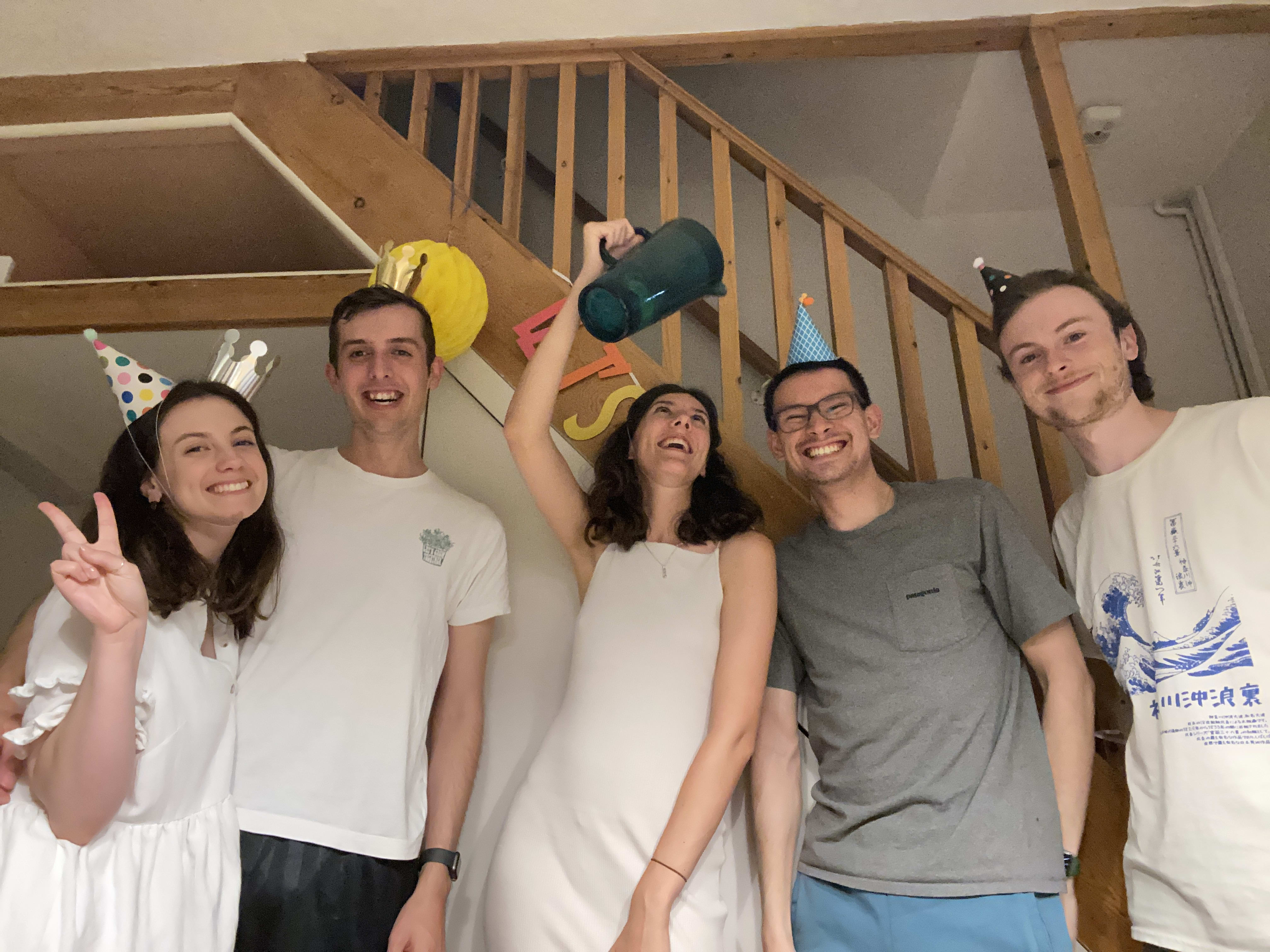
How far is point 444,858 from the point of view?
4.50ft

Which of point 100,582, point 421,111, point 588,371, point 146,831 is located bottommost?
point 146,831

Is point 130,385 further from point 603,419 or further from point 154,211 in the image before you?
point 154,211

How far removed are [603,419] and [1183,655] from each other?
1.16 m

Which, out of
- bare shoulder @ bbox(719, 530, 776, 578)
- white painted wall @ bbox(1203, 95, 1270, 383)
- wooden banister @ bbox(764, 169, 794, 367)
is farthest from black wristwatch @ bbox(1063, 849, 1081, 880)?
white painted wall @ bbox(1203, 95, 1270, 383)

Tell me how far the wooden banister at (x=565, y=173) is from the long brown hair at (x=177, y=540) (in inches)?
35.3

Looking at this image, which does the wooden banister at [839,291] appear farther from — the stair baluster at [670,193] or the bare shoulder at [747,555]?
the bare shoulder at [747,555]

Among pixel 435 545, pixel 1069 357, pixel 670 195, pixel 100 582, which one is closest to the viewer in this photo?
pixel 100 582

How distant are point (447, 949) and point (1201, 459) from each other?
160 centimetres

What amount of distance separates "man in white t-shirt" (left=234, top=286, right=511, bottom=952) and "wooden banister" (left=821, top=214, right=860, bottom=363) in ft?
2.97

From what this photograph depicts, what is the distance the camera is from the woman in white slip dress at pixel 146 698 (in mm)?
956

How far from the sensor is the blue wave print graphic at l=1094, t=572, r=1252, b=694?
1.17m

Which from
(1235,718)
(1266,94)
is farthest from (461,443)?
(1266,94)

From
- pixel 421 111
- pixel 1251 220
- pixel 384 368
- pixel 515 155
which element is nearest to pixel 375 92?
pixel 421 111

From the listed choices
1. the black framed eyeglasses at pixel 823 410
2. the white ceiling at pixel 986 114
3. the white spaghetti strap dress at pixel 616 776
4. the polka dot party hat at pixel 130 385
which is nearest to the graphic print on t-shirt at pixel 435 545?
the white spaghetti strap dress at pixel 616 776
